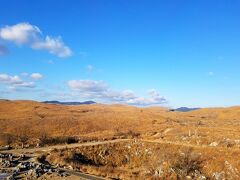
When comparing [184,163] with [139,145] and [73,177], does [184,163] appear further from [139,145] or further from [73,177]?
[73,177]

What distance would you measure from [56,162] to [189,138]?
21542 millimetres

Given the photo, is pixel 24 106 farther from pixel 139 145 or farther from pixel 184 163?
pixel 184 163

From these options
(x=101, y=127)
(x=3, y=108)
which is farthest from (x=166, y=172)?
(x=3, y=108)

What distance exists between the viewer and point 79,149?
3900 cm

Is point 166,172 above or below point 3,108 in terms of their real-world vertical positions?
below

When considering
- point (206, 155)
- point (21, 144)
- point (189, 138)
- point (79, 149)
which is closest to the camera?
point (206, 155)

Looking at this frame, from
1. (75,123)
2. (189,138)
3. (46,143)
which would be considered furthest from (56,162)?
(75,123)

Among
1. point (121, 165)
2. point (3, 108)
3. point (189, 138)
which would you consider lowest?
point (121, 165)

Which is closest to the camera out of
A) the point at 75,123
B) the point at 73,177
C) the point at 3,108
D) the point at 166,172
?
the point at 73,177

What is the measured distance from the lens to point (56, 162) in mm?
30688

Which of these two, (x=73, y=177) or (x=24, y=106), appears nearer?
(x=73, y=177)

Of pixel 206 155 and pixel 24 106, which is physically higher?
pixel 24 106

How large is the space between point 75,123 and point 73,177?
1777 inches

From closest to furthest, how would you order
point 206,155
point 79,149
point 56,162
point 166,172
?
1. point 56,162
2. point 166,172
3. point 206,155
4. point 79,149
